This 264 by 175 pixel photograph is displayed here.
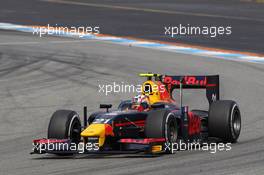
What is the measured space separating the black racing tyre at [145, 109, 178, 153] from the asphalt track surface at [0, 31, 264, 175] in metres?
0.31

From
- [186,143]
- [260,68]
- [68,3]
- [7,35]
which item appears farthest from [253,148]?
[68,3]

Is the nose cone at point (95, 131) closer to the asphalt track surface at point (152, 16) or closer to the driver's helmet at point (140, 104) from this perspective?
the driver's helmet at point (140, 104)

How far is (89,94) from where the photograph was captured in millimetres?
20828

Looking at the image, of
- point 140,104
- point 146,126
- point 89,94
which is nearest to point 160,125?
point 146,126

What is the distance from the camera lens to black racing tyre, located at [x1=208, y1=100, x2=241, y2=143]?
48.3 ft

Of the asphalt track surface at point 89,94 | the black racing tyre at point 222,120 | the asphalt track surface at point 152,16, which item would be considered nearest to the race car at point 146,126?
the black racing tyre at point 222,120

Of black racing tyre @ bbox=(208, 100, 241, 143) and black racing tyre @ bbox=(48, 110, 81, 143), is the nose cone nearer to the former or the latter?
black racing tyre @ bbox=(48, 110, 81, 143)

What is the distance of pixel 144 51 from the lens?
2844cm

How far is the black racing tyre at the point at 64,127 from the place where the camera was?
46.3 feet

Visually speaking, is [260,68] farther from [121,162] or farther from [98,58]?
[121,162]

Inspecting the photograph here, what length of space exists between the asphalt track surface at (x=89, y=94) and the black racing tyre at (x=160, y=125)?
0.31 metres

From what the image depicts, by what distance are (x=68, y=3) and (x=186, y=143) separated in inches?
1096

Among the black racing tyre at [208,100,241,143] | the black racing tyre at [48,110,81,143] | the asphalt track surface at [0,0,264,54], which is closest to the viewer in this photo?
the black racing tyre at [48,110,81,143]

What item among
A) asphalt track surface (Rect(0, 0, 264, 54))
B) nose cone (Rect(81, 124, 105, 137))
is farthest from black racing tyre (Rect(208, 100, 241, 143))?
asphalt track surface (Rect(0, 0, 264, 54))
